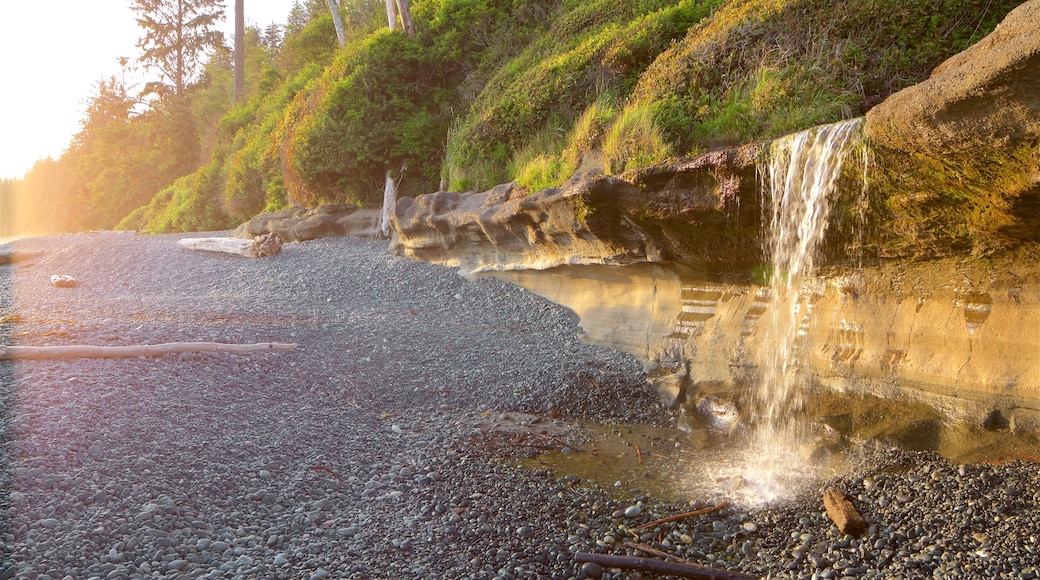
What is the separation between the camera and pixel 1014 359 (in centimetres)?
514

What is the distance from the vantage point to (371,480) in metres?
5.23

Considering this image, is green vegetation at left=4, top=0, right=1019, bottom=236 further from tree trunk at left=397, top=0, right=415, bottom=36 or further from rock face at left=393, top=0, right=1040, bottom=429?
rock face at left=393, top=0, right=1040, bottom=429

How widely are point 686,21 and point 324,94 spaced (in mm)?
9842

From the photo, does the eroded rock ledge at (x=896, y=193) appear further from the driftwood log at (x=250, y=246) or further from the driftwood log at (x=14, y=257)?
the driftwood log at (x=14, y=257)

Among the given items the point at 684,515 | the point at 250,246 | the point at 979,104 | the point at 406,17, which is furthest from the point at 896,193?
the point at 406,17

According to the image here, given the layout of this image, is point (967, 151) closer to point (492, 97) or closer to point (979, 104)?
point (979, 104)

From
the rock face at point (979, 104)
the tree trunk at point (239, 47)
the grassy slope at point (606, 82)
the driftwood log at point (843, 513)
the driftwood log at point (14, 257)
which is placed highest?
the tree trunk at point (239, 47)

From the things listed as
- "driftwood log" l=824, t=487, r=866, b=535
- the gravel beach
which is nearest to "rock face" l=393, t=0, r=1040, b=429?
the gravel beach

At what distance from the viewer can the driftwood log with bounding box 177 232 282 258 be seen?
1427 centimetres

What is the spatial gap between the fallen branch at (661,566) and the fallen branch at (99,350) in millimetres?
5265

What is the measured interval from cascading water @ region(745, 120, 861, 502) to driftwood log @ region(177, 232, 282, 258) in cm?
1099

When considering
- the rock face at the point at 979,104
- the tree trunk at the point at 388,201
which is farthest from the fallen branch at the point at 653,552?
the tree trunk at the point at 388,201

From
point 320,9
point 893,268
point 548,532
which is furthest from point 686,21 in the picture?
point 320,9

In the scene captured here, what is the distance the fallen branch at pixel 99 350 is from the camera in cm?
671
